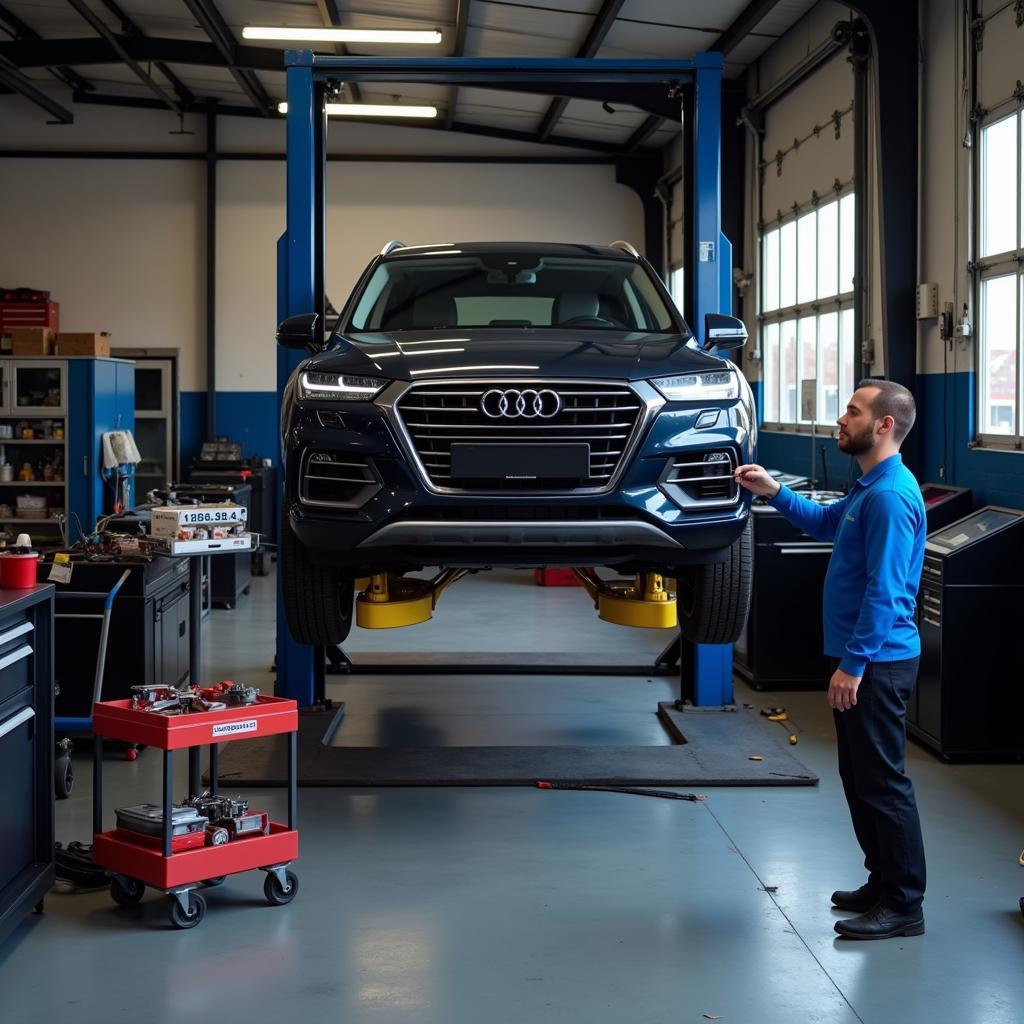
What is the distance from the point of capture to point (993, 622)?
546 cm

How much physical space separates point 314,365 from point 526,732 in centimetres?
249

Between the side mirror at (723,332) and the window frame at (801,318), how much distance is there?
11.7 ft

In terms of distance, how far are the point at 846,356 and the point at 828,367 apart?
1.52 feet

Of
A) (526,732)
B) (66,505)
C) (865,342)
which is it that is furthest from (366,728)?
(66,505)

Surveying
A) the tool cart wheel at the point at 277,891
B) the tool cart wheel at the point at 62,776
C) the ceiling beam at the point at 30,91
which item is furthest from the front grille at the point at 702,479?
the ceiling beam at the point at 30,91

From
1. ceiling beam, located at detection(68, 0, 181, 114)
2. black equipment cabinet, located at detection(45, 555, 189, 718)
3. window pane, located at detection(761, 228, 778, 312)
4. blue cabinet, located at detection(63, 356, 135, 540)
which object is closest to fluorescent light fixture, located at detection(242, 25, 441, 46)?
ceiling beam, located at detection(68, 0, 181, 114)

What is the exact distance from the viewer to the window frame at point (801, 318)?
31.6 feet

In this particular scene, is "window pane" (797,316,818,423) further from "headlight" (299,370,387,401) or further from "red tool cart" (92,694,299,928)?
"red tool cart" (92,694,299,928)

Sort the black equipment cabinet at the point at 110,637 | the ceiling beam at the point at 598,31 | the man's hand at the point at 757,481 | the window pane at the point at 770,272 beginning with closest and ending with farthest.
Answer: the man's hand at the point at 757,481 → the black equipment cabinet at the point at 110,637 → the ceiling beam at the point at 598,31 → the window pane at the point at 770,272

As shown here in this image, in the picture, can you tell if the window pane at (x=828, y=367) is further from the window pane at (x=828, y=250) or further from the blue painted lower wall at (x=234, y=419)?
the blue painted lower wall at (x=234, y=419)

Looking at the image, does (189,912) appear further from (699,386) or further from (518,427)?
(699,386)

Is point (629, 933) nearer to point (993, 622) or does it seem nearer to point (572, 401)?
point (572, 401)

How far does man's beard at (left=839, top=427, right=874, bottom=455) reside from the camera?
11.9 ft

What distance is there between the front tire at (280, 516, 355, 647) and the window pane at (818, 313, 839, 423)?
6.07 m
